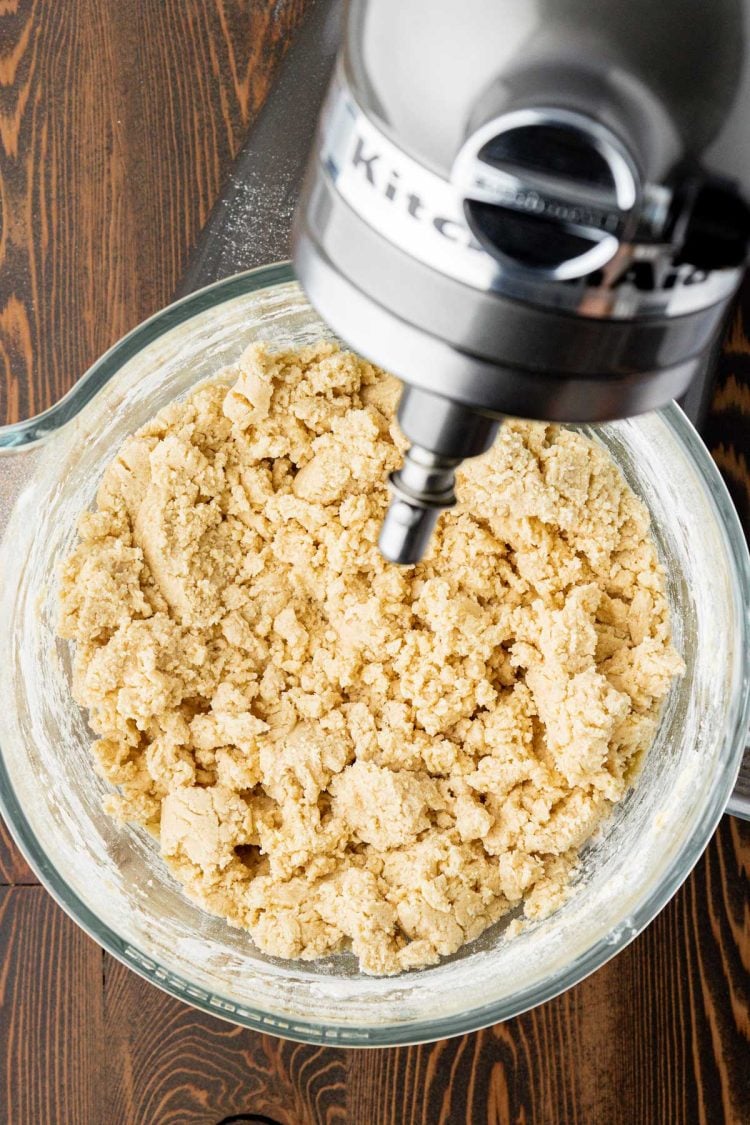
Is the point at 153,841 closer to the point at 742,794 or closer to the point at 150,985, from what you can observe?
the point at 150,985

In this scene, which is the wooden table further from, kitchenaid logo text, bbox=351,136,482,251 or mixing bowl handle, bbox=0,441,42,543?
kitchenaid logo text, bbox=351,136,482,251

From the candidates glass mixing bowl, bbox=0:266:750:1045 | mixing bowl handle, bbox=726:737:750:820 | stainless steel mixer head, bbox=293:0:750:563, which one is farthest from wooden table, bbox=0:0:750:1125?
stainless steel mixer head, bbox=293:0:750:563

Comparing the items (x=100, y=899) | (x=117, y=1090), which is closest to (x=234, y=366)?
(x=100, y=899)

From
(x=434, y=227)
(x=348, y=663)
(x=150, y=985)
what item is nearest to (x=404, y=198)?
(x=434, y=227)

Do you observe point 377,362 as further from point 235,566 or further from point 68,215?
point 68,215

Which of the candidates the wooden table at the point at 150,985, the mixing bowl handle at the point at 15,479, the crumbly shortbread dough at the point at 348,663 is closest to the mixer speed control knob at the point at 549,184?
the crumbly shortbread dough at the point at 348,663

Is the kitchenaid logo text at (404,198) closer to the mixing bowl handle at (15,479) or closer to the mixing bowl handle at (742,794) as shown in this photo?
the mixing bowl handle at (15,479)

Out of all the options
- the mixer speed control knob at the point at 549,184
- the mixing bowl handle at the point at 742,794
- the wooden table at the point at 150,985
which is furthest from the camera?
the wooden table at the point at 150,985
